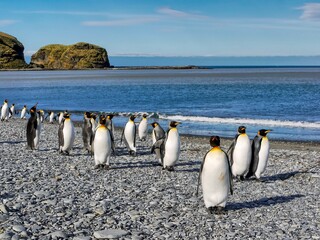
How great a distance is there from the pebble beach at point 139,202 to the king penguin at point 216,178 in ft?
0.58

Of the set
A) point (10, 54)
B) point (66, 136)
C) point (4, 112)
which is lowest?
point (4, 112)

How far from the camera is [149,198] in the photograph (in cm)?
769

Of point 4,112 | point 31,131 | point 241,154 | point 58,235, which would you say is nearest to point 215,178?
point 58,235

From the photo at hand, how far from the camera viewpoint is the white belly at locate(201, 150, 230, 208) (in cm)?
687

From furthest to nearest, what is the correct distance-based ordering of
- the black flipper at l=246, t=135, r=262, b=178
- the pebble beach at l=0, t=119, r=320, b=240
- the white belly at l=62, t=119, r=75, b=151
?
the white belly at l=62, t=119, r=75, b=151 < the black flipper at l=246, t=135, r=262, b=178 < the pebble beach at l=0, t=119, r=320, b=240

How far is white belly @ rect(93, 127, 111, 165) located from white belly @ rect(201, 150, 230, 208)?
3.82m

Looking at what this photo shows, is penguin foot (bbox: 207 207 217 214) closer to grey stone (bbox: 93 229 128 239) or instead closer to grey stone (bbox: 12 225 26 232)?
grey stone (bbox: 93 229 128 239)

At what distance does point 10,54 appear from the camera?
178250 millimetres

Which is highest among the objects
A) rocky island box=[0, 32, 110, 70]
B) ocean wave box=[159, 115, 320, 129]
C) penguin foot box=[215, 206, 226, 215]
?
rocky island box=[0, 32, 110, 70]

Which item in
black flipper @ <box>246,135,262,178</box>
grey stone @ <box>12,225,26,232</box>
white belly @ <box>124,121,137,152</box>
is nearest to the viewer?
grey stone @ <box>12,225,26,232</box>

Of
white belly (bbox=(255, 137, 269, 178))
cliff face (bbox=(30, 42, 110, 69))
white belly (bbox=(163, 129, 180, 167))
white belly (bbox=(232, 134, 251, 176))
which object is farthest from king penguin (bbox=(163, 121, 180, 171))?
cliff face (bbox=(30, 42, 110, 69))

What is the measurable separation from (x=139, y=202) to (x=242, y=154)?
298 centimetres

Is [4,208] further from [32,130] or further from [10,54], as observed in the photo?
[10,54]

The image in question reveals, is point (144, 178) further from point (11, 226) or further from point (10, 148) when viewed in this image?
point (10, 148)
